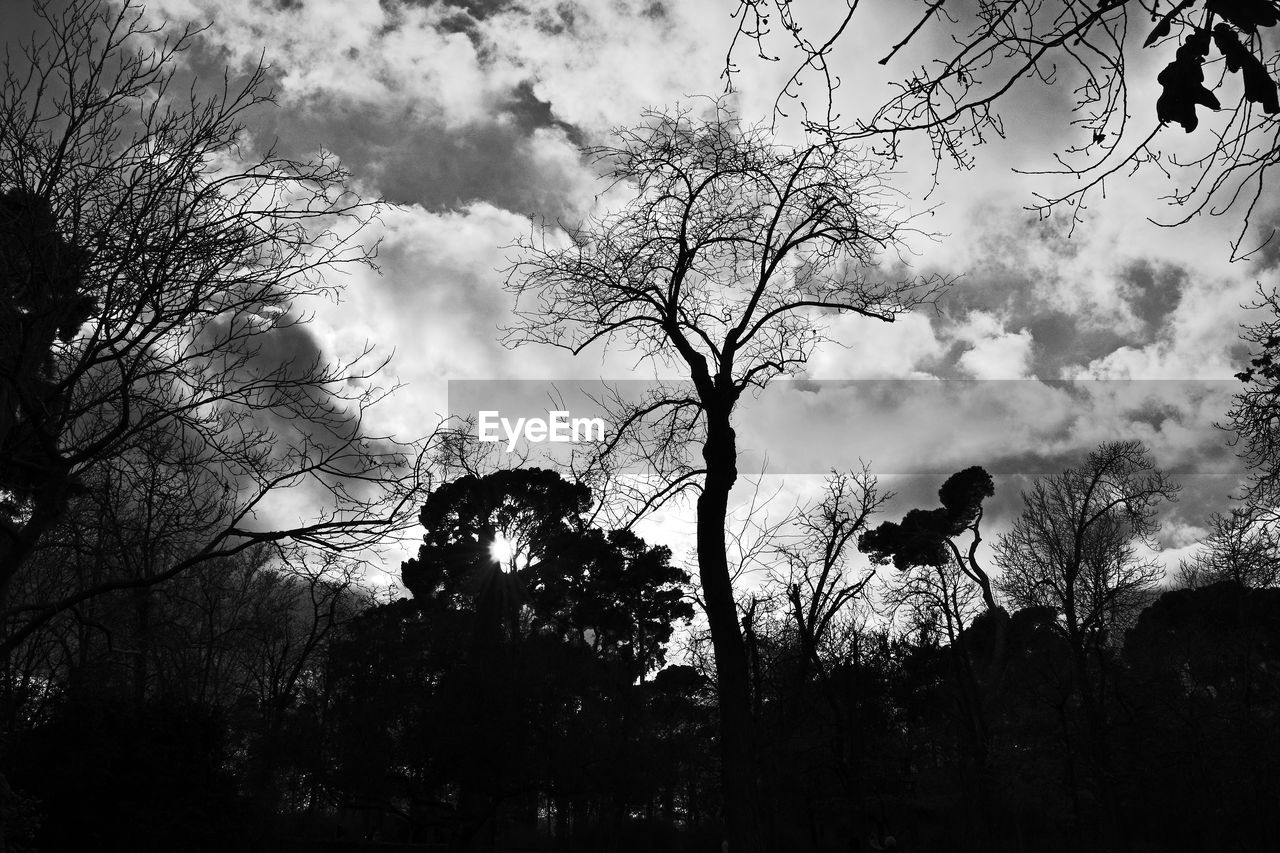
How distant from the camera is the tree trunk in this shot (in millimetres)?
6824

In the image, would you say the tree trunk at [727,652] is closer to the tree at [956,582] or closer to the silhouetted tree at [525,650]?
the silhouetted tree at [525,650]

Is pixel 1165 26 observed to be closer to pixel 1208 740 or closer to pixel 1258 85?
pixel 1258 85

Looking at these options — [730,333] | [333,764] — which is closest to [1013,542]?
[333,764]

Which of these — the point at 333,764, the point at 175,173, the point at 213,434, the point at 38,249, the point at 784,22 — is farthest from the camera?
the point at 333,764

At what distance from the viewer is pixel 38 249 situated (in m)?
5.73

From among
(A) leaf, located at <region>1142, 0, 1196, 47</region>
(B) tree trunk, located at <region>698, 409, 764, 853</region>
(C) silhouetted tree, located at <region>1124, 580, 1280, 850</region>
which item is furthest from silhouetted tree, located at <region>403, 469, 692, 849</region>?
(C) silhouetted tree, located at <region>1124, 580, 1280, 850</region>

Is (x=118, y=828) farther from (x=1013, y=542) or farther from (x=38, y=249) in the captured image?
Answer: (x=1013, y=542)

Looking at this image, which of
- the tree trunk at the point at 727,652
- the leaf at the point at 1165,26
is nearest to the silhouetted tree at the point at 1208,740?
the tree trunk at the point at 727,652

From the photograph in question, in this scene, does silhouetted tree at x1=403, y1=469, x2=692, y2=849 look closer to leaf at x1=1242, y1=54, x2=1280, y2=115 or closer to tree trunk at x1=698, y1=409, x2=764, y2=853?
tree trunk at x1=698, y1=409, x2=764, y2=853

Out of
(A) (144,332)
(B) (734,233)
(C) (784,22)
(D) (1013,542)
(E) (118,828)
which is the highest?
(D) (1013,542)

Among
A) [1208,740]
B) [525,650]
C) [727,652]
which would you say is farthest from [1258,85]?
[1208,740]

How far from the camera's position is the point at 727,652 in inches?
294

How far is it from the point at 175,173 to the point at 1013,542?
96.2 ft

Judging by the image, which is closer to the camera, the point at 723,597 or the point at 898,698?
the point at 723,597
